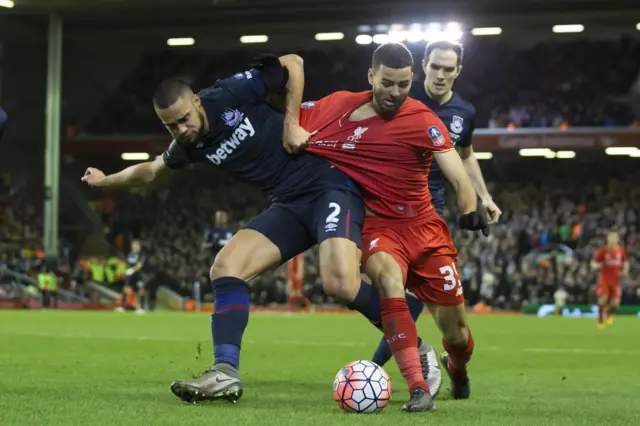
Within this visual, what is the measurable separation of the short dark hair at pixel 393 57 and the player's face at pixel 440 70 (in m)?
1.41

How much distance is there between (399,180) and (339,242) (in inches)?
21.3

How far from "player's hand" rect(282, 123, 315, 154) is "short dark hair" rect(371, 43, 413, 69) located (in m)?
0.53

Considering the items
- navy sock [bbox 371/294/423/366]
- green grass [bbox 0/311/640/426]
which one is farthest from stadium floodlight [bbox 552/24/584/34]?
navy sock [bbox 371/294/423/366]

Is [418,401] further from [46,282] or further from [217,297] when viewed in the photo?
[46,282]

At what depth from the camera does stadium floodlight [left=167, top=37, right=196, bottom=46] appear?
3291 cm

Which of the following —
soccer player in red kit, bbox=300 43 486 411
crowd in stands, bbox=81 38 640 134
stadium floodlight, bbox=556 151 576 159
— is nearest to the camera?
soccer player in red kit, bbox=300 43 486 411

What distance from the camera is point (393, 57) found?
5.21 m

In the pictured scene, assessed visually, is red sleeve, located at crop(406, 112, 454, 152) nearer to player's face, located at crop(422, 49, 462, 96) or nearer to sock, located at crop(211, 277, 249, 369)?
sock, located at crop(211, 277, 249, 369)

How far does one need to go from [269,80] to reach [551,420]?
227 cm

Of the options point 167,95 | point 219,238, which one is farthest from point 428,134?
point 219,238

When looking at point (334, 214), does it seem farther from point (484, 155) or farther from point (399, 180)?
point (484, 155)

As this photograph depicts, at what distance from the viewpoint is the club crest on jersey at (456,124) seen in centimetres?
685

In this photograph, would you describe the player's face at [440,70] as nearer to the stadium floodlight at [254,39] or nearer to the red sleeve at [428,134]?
the red sleeve at [428,134]

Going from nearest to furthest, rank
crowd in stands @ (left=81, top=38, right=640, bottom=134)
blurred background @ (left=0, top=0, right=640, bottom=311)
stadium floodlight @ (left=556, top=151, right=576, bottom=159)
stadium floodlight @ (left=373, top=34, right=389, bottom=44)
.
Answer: blurred background @ (left=0, top=0, right=640, bottom=311) → crowd in stands @ (left=81, top=38, right=640, bottom=134) → stadium floodlight @ (left=556, top=151, right=576, bottom=159) → stadium floodlight @ (left=373, top=34, right=389, bottom=44)
